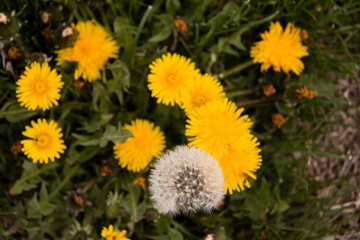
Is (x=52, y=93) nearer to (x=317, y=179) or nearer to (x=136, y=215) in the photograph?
(x=136, y=215)

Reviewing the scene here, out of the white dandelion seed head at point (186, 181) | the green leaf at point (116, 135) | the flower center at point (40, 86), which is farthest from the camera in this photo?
the green leaf at point (116, 135)

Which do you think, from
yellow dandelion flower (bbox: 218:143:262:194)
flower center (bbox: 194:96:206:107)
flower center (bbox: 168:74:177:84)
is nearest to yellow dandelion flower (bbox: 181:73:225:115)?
flower center (bbox: 194:96:206:107)

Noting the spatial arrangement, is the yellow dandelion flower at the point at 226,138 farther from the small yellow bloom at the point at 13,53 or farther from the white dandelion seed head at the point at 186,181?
the small yellow bloom at the point at 13,53

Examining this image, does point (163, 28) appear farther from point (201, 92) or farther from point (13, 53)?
point (13, 53)

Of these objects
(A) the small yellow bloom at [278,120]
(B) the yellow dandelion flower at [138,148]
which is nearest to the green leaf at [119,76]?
(B) the yellow dandelion flower at [138,148]

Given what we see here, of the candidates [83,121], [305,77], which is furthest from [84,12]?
[305,77]
